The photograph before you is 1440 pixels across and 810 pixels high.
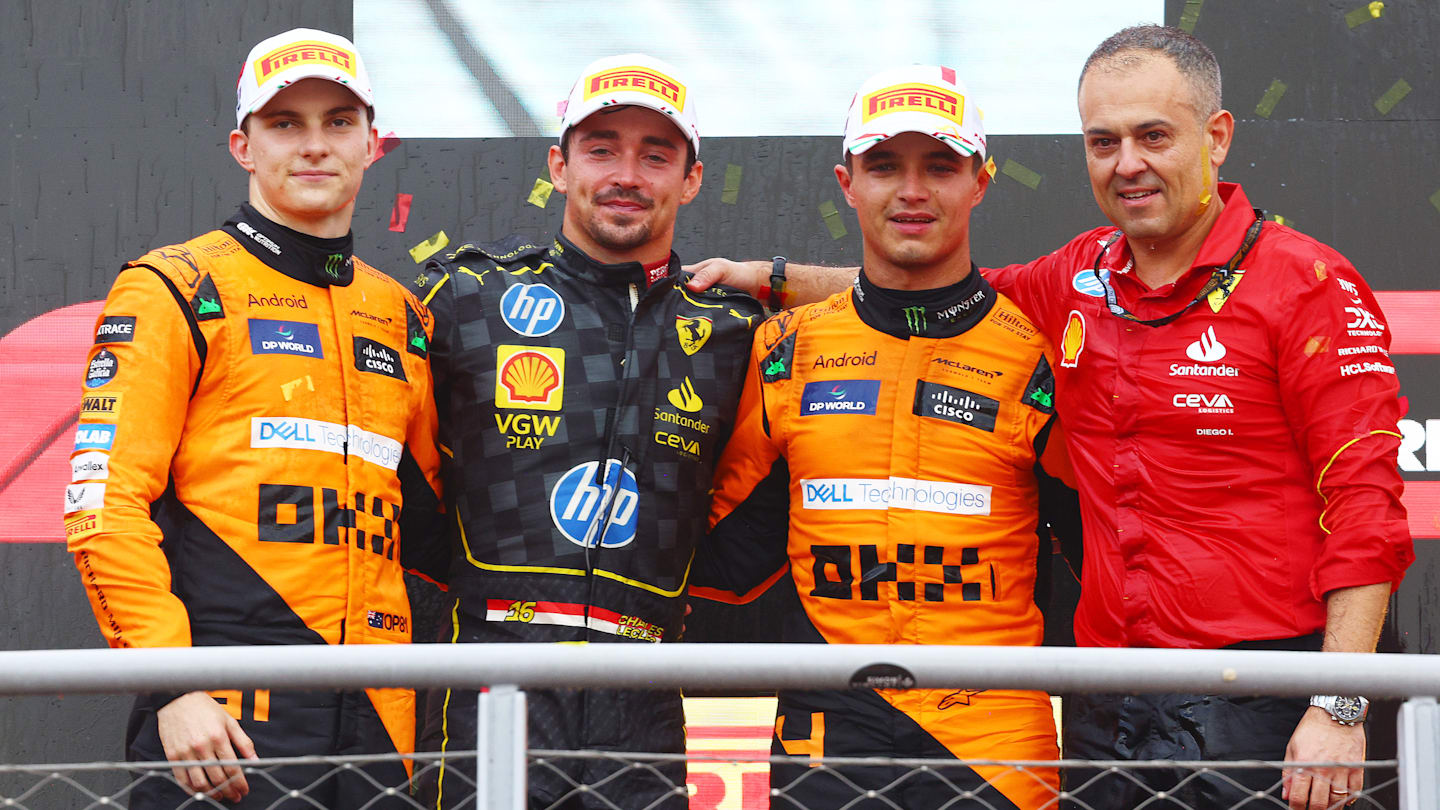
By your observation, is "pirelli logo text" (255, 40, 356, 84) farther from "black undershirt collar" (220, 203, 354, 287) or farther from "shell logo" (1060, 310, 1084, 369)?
"shell logo" (1060, 310, 1084, 369)

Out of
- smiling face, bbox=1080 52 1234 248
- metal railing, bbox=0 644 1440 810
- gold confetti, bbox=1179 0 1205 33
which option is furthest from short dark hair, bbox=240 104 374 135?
gold confetti, bbox=1179 0 1205 33

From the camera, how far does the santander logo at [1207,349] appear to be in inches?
92.4

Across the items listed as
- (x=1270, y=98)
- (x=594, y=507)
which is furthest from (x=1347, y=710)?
(x=1270, y=98)

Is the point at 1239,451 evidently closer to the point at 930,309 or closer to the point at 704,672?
the point at 930,309

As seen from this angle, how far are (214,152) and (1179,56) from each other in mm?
2227

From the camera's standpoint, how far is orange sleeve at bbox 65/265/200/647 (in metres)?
2.16

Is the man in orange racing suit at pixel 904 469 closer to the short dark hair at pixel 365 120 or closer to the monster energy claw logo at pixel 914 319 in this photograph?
the monster energy claw logo at pixel 914 319

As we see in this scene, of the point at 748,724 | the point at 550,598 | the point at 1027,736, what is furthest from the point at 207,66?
the point at 1027,736

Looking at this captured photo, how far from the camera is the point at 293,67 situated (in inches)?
99.5

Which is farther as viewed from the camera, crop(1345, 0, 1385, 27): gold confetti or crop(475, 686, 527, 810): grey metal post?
crop(1345, 0, 1385, 27): gold confetti

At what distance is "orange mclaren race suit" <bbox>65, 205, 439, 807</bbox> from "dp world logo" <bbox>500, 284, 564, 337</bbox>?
23 cm

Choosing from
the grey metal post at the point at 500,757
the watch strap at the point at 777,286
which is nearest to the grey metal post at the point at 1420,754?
the grey metal post at the point at 500,757

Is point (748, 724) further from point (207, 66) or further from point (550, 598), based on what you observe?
point (207, 66)

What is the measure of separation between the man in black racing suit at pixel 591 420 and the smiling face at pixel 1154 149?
0.81 metres
